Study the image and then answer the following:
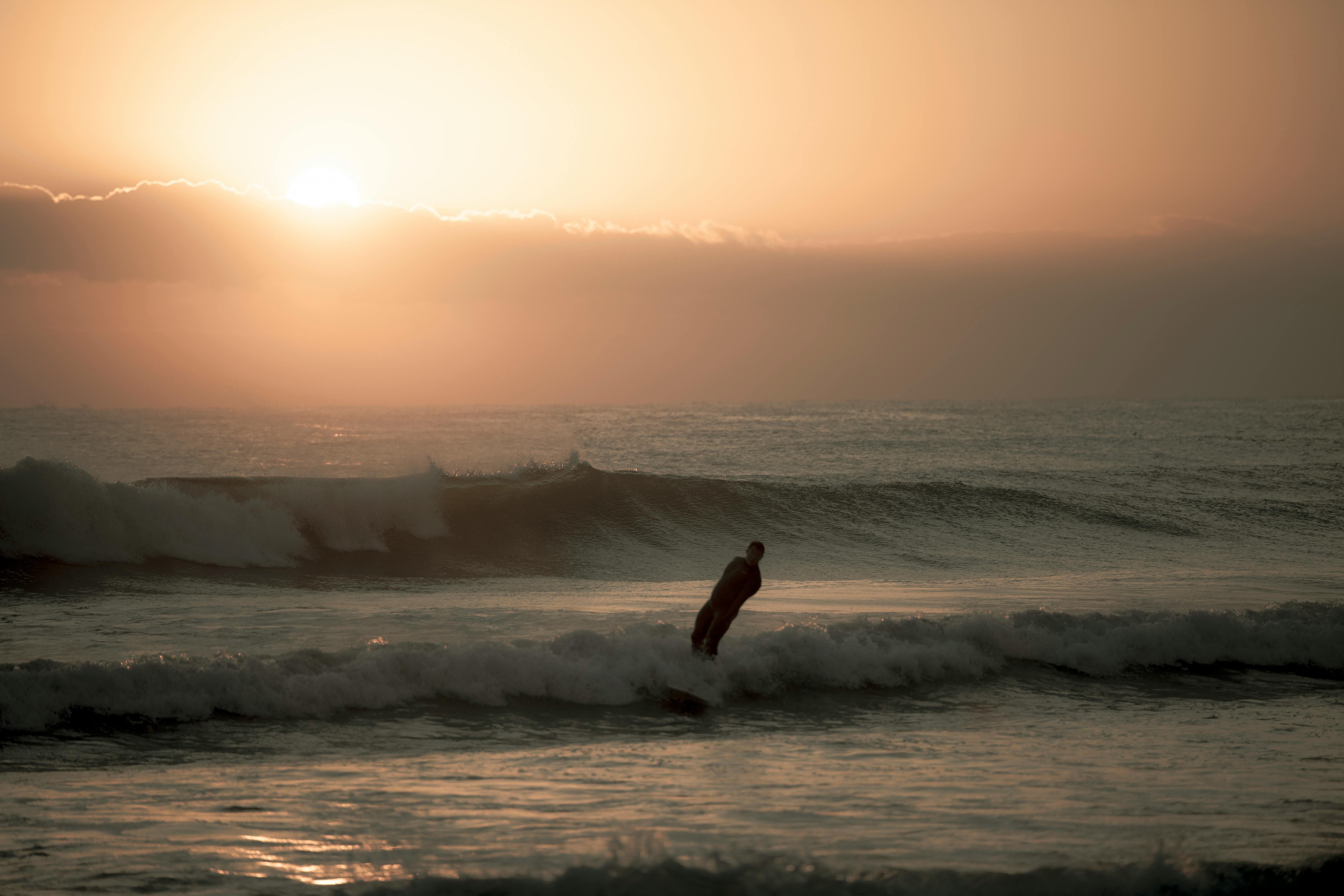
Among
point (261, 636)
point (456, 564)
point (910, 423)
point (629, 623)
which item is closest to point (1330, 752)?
point (629, 623)

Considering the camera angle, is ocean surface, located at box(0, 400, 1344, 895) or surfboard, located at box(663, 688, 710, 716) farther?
surfboard, located at box(663, 688, 710, 716)

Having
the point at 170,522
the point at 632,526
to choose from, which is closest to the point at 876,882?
the point at 170,522

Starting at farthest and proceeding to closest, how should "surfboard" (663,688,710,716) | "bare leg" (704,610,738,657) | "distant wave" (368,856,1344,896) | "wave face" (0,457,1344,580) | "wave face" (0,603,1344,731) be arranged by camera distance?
"wave face" (0,457,1344,580) → "bare leg" (704,610,738,657) → "surfboard" (663,688,710,716) → "wave face" (0,603,1344,731) → "distant wave" (368,856,1344,896)

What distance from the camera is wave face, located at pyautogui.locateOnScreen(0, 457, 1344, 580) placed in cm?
1662

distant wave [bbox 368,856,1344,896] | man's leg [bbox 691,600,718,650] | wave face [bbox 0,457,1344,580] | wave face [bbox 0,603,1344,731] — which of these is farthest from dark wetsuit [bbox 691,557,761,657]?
wave face [bbox 0,457,1344,580]

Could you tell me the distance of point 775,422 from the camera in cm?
7256

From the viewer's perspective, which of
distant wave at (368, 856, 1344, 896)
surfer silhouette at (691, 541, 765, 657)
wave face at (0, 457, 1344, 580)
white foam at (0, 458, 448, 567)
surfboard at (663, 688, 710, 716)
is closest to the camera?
distant wave at (368, 856, 1344, 896)

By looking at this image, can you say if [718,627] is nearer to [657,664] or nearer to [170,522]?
[657,664]

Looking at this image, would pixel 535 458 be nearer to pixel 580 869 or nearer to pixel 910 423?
pixel 910 423

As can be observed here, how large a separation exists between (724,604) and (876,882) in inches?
181

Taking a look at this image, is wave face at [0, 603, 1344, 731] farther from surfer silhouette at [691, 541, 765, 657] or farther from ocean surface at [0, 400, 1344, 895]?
surfer silhouette at [691, 541, 765, 657]

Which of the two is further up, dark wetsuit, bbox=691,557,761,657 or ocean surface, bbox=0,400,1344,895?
dark wetsuit, bbox=691,557,761,657

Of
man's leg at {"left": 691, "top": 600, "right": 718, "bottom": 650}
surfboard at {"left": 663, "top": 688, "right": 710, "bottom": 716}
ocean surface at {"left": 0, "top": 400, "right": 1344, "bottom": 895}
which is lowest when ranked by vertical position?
surfboard at {"left": 663, "top": 688, "right": 710, "bottom": 716}

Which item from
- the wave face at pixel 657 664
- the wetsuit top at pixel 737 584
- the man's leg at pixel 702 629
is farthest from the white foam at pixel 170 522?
the wetsuit top at pixel 737 584
